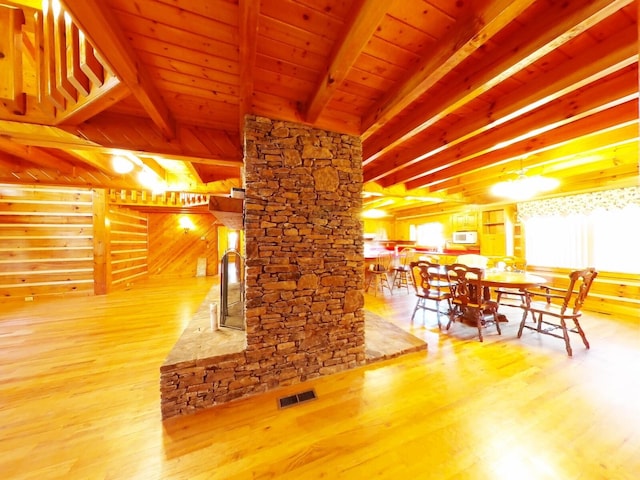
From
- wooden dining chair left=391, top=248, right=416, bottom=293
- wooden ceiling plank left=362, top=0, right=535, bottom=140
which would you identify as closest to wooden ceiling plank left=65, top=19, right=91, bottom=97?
wooden ceiling plank left=362, top=0, right=535, bottom=140

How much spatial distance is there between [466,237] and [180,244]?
29.9ft

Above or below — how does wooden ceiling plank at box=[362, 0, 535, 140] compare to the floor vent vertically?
above

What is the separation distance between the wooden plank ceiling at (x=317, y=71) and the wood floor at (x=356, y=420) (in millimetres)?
2265

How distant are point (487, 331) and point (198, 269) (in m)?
8.09

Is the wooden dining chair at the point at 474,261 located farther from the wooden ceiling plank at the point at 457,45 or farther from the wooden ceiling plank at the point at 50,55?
the wooden ceiling plank at the point at 50,55

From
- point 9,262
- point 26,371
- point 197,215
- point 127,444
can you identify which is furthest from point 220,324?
point 197,215

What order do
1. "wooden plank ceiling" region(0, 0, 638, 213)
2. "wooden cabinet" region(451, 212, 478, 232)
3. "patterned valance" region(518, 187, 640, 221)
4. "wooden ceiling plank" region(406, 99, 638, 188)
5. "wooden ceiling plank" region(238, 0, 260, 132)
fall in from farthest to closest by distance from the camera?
"wooden cabinet" region(451, 212, 478, 232), "patterned valance" region(518, 187, 640, 221), "wooden ceiling plank" region(406, 99, 638, 188), "wooden plank ceiling" region(0, 0, 638, 213), "wooden ceiling plank" region(238, 0, 260, 132)

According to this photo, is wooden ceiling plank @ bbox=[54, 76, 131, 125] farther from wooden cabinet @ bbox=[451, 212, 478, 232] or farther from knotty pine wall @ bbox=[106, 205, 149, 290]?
wooden cabinet @ bbox=[451, 212, 478, 232]

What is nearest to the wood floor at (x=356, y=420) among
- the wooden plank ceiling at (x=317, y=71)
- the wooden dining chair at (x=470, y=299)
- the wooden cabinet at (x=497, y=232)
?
the wooden dining chair at (x=470, y=299)

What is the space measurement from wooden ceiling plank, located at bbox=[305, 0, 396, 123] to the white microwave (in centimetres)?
623

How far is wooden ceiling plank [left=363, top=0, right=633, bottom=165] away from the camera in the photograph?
1059 millimetres

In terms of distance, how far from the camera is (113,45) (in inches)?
47.6

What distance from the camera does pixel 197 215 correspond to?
311 inches

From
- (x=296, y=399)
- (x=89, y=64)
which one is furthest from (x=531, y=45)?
(x=296, y=399)
